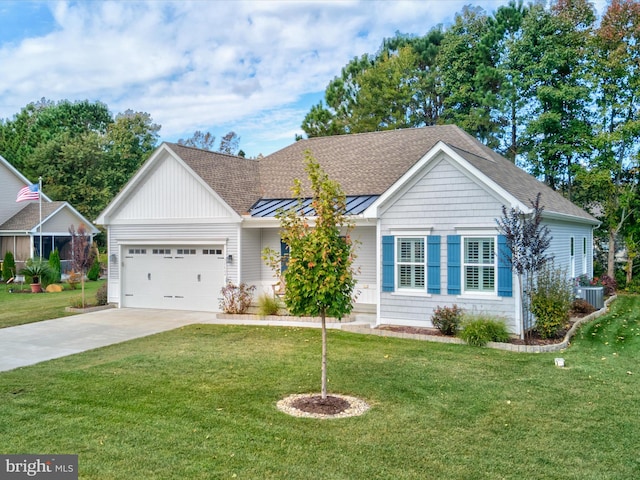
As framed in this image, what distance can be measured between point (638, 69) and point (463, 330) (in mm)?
19060

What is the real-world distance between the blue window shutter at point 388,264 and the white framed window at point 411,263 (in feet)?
0.53

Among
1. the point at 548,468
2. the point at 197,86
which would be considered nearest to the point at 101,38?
the point at 197,86

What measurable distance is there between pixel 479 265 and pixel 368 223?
3871mm

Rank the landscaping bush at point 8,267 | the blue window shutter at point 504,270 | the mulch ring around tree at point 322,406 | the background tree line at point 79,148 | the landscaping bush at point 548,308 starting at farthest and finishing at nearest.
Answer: the background tree line at point 79,148
the landscaping bush at point 8,267
the blue window shutter at point 504,270
the landscaping bush at point 548,308
the mulch ring around tree at point 322,406

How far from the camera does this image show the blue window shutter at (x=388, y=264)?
43.5 feet

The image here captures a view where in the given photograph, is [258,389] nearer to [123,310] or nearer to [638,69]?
[123,310]

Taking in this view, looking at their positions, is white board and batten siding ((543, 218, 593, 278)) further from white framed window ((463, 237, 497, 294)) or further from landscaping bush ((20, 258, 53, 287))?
landscaping bush ((20, 258, 53, 287))

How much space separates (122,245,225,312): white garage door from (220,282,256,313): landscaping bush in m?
0.81

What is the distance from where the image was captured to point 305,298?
701cm

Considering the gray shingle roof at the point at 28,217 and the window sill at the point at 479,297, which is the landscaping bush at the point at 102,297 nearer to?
the gray shingle roof at the point at 28,217

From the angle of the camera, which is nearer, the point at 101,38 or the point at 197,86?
the point at 101,38

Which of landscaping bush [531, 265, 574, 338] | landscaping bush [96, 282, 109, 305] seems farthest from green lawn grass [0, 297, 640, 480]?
landscaping bush [96, 282, 109, 305]

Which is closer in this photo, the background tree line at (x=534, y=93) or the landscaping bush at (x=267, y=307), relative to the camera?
the landscaping bush at (x=267, y=307)

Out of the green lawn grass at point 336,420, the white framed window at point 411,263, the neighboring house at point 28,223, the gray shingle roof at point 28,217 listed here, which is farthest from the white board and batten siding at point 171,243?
the gray shingle roof at point 28,217
